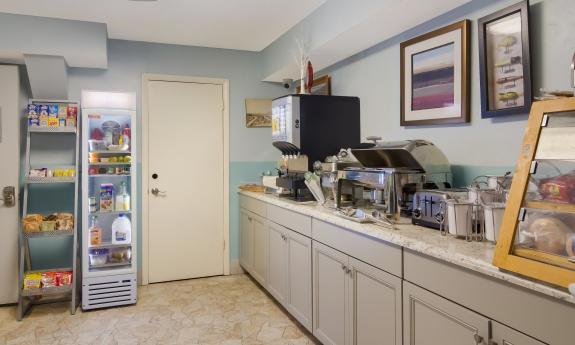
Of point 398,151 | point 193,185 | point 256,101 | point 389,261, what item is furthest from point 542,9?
point 193,185

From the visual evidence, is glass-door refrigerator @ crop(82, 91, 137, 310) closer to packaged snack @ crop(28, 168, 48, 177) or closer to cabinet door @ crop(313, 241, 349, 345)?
packaged snack @ crop(28, 168, 48, 177)

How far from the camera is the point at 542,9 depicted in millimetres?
1794

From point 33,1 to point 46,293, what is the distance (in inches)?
89.7

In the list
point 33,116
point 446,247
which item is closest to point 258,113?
point 33,116

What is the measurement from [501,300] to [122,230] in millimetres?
3199

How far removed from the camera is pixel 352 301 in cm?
214

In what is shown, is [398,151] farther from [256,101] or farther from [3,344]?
[3,344]

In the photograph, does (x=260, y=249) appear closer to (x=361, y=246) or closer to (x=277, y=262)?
(x=277, y=262)

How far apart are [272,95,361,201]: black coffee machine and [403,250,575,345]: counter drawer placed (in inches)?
62.9

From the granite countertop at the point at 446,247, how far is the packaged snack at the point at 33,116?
8.53 feet

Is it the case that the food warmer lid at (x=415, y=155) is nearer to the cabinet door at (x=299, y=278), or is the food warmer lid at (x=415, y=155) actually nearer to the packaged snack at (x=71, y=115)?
the cabinet door at (x=299, y=278)

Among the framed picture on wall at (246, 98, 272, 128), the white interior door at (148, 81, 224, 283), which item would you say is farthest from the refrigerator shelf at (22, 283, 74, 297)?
the framed picture on wall at (246, 98, 272, 128)

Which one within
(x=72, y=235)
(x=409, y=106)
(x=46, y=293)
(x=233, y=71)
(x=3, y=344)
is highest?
(x=233, y=71)

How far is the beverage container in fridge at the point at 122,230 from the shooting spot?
356 centimetres
